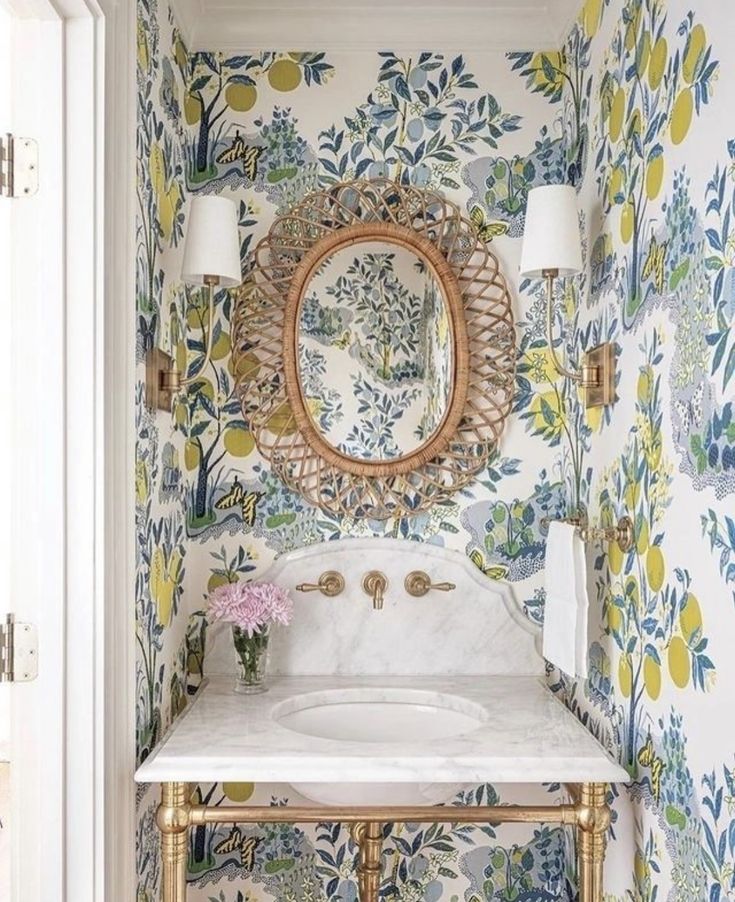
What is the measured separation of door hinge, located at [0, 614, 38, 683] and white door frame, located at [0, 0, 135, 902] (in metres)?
0.01

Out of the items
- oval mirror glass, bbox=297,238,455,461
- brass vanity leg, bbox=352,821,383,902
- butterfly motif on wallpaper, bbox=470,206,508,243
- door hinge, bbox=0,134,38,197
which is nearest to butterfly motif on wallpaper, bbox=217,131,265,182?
oval mirror glass, bbox=297,238,455,461

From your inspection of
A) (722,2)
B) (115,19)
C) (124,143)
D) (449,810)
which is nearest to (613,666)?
(449,810)

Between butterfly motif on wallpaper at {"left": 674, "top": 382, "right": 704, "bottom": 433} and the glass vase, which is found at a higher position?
butterfly motif on wallpaper at {"left": 674, "top": 382, "right": 704, "bottom": 433}

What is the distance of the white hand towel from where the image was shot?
5.84 feet

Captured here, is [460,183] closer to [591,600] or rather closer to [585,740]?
[591,600]

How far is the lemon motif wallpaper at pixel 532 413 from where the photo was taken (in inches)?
51.6

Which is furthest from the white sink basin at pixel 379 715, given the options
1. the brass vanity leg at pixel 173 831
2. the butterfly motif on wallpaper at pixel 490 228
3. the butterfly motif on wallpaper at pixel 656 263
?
the butterfly motif on wallpaper at pixel 490 228

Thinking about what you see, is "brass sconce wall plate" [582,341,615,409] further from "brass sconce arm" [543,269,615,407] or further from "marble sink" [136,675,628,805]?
"marble sink" [136,675,628,805]

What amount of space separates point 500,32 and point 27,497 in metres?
1.58

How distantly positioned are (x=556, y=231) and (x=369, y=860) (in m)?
1.39

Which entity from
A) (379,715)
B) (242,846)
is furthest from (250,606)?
(242,846)

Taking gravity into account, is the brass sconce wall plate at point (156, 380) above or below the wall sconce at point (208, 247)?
below

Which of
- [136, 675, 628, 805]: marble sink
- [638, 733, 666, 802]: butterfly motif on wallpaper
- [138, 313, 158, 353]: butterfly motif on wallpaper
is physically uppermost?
[138, 313, 158, 353]: butterfly motif on wallpaper

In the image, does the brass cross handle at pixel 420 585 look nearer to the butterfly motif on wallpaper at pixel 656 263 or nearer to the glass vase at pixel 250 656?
the glass vase at pixel 250 656
